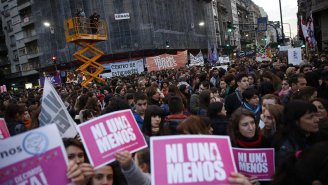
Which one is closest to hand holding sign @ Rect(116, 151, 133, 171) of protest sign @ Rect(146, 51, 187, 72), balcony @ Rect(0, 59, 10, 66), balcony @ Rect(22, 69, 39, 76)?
protest sign @ Rect(146, 51, 187, 72)

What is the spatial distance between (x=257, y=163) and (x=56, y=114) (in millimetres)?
2330

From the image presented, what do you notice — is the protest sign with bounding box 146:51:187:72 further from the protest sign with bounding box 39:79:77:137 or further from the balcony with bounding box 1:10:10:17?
the balcony with bounding box 1:10:10:17

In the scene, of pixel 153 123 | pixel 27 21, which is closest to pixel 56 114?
pixel 153 123

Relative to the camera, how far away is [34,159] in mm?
2527

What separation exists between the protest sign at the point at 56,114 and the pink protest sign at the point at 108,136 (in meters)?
1.03

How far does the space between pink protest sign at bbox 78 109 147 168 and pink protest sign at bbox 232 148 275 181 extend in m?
1.02

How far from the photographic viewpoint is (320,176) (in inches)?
84.7

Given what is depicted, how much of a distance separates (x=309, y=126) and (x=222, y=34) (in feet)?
287

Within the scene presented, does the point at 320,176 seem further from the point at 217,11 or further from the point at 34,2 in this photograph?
the point at 217,11

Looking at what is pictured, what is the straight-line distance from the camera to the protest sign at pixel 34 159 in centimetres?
247

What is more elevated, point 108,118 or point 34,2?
point 34,2

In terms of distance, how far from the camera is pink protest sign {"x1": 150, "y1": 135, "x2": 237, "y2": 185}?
8.20 ft

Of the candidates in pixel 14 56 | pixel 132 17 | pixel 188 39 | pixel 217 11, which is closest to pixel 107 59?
pixel 132 17

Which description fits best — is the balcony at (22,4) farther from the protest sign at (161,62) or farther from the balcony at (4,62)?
the protest sign at (161,62)
